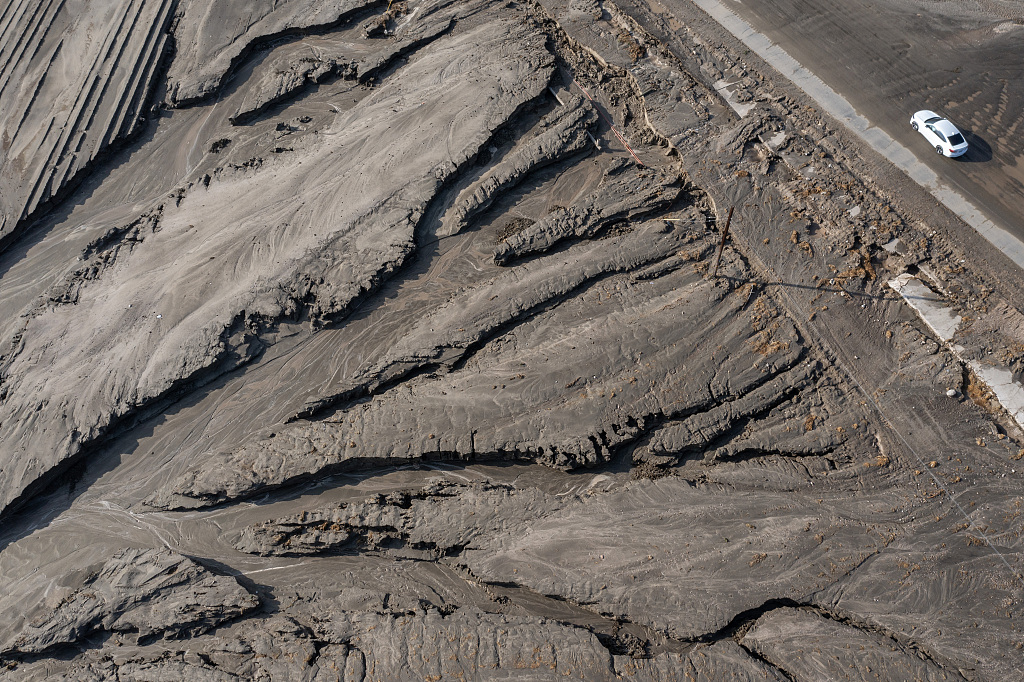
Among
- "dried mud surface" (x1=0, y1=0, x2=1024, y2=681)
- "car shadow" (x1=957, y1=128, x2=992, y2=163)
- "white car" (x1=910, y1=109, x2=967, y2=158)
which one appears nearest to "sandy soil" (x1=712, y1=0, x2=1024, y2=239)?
"car shadow" (x1=957, y1=128, x2=992, y2=163)

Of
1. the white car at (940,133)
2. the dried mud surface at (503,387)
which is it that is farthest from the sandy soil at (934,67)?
the dried mud surface at (503,387)

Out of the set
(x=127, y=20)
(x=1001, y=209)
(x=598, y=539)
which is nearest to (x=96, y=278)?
(x=127, y=20)

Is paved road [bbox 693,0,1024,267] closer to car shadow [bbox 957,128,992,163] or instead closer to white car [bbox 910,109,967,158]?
car shadow [bbox 957,128,992,163]

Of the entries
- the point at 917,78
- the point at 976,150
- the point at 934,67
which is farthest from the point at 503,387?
the point at 934,67

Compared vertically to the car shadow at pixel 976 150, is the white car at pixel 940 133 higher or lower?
higher

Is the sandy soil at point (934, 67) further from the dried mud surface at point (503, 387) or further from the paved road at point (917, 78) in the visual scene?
the dried mud surface at point (503, 387)

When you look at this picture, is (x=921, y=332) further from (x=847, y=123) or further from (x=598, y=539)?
(x=598, y=539)
